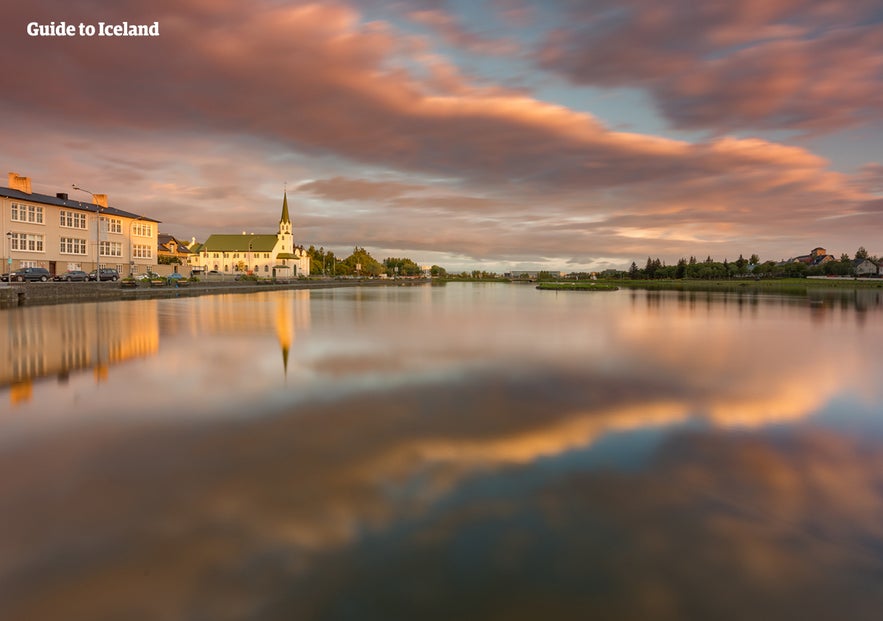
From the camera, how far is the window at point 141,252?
85.2 m

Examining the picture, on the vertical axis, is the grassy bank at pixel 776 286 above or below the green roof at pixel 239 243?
below

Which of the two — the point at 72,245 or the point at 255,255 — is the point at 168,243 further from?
the point at 72,245

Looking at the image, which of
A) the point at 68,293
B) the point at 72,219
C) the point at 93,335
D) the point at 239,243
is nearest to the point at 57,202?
the point at 72,219

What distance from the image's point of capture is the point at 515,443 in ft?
30.7

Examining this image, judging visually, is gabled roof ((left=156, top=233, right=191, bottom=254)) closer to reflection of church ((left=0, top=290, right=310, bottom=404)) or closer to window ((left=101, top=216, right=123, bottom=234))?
window ((left=101, top=216, right=123, bottom=234))

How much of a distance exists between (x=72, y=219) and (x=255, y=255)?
8482cm

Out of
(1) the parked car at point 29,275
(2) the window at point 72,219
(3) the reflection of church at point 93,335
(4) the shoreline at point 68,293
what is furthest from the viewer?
(2) the window at point 72,219

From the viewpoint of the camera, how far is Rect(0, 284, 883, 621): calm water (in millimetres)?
4867

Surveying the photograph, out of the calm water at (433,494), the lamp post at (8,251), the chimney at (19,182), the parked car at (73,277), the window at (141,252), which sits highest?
the chimney at (19,182)

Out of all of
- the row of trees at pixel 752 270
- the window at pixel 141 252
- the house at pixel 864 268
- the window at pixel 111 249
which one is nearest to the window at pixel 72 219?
the window at pixel 111 249

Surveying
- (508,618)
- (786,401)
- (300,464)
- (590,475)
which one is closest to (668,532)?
(590,475)

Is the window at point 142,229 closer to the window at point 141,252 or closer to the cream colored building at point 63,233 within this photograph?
the cream colored building at point 63,233

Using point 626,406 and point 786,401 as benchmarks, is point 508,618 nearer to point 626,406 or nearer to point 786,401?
point 626,406

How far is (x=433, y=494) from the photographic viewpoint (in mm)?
6949
